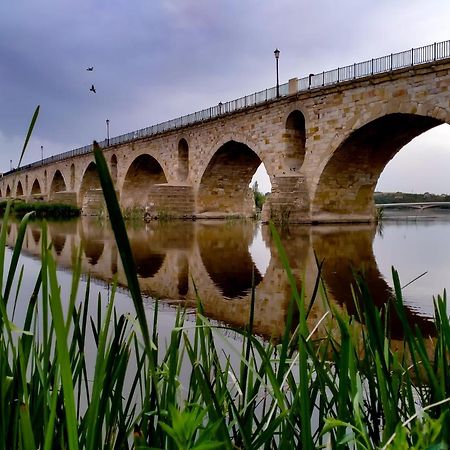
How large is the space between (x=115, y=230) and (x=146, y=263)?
6947 millimetres

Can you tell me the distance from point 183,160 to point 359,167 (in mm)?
12376

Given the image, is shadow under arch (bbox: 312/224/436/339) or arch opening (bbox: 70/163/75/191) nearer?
shadow under arch (bbox: 312/224/436/339)

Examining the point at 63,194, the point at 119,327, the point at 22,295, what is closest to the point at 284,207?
the point at 22,295

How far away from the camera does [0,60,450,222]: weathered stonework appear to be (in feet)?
48.8

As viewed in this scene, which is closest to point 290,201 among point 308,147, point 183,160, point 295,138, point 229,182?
point 308,147

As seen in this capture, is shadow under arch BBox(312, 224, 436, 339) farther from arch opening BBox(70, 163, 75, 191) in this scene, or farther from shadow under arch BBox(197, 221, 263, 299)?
arch opening BBox(70, 163, 75, 191)

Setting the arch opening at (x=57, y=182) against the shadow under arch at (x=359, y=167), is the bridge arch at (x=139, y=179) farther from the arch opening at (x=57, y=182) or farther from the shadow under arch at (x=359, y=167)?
the shadow under arch at (x=359, y=167)

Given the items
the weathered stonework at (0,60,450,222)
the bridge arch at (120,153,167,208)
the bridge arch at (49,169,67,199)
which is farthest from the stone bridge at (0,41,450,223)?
the bridge arch at (49,169,67,199)

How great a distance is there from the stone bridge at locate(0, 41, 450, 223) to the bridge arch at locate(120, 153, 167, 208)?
3057 millimetres

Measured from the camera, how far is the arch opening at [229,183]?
25422mm

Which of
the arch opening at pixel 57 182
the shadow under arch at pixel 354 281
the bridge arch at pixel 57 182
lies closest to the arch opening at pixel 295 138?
the shadow under arch at pixel 354 281

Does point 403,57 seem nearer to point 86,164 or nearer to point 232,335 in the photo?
point 232,335

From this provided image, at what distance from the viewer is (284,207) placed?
17984 millimetres

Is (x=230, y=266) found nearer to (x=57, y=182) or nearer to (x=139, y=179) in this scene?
(x=139, y=179)
